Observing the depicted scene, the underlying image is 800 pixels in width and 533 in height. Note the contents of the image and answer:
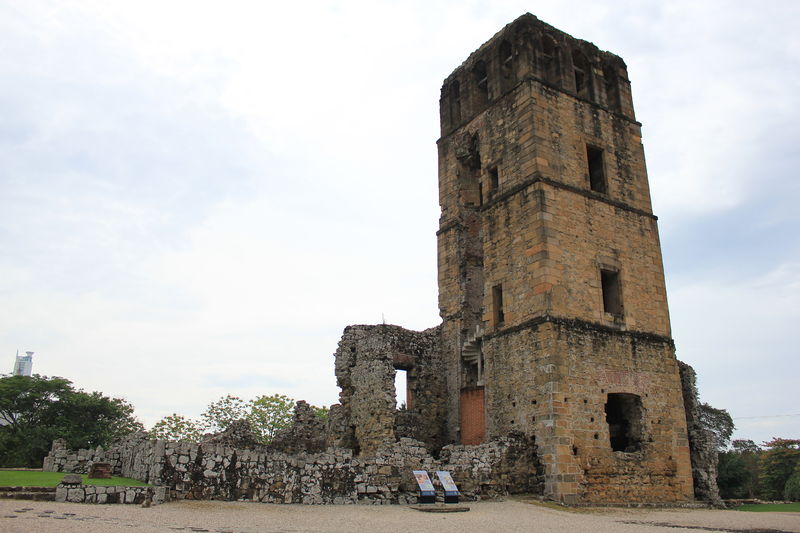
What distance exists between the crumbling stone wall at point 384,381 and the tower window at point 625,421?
4.96 metres

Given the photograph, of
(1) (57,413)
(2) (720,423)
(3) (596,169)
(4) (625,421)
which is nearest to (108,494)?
(4) (625,421)

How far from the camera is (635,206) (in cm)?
1855

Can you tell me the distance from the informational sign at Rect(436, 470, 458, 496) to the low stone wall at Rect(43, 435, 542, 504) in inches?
20.5

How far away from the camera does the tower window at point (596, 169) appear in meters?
18.5

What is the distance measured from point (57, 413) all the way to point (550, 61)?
2897 cm

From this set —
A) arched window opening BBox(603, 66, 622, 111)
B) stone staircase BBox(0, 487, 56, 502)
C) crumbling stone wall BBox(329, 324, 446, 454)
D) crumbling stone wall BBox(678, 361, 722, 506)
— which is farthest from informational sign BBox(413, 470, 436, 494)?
arched window opening BBox(603, 66, 622, 111)

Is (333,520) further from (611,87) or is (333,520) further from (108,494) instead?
(611,87)

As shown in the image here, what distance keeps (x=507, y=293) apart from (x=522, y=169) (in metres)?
3.55

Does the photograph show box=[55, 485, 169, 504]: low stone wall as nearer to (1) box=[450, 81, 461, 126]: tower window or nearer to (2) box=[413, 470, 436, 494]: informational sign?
(2) box=[413, 470, 436, 494]: informational sign

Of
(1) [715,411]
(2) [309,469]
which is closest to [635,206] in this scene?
(2) [309,469]

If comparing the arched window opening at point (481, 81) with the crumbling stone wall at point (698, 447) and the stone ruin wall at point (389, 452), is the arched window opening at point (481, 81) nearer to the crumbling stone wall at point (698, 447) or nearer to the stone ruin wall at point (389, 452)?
the stone ruin wall at point (389, 452)

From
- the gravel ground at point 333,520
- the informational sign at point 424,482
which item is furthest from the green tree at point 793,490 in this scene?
the informational sign at point 424,482

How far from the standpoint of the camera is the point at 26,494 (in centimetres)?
961

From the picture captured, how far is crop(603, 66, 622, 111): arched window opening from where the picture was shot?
2020 cm
